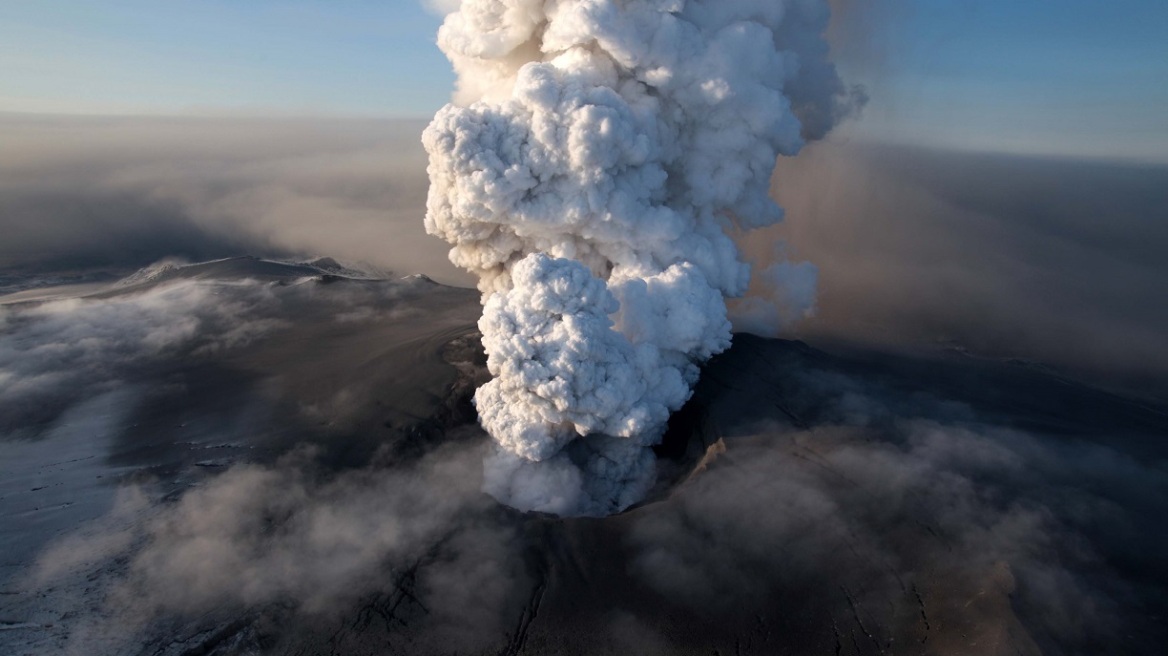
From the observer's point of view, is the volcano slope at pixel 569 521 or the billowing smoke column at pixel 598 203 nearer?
the volcano slope at pixel 569 521

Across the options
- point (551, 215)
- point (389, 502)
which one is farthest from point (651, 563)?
point (551, 215)

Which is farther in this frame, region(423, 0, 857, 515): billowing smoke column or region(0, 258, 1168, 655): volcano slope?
region(423, 0, 857, 515): billowing smoke column

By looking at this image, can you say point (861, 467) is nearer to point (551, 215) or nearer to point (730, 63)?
point (551, 215)

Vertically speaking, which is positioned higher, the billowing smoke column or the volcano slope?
the billowing smoke column

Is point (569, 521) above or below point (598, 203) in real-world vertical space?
below

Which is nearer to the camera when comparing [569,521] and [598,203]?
[569,521]
